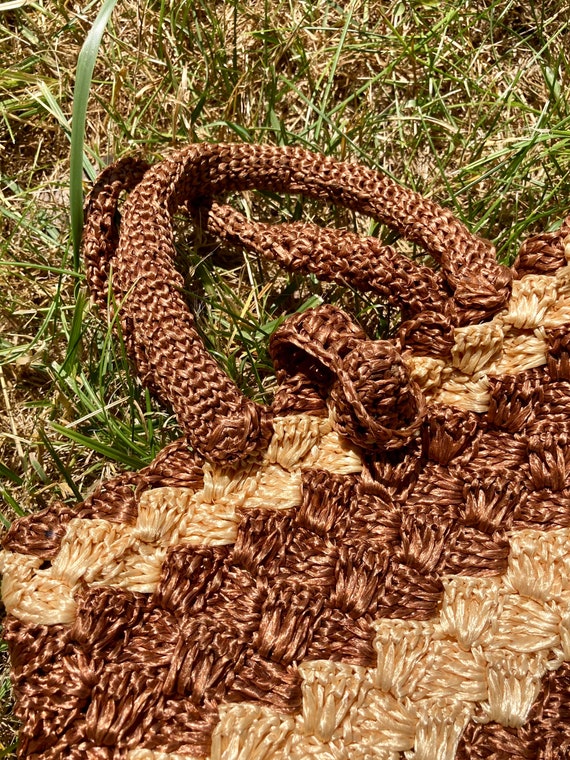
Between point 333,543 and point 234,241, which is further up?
point 234,241

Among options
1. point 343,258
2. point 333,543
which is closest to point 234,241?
point 343,258

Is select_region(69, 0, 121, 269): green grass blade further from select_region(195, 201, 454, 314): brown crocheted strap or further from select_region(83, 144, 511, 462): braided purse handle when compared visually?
select_region(195, 201, 454, 314): brown crocheted strap

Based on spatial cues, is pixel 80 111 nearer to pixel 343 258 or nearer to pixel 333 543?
pixel 343 258

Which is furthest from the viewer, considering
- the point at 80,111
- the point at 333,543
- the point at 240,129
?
the point at 240,129

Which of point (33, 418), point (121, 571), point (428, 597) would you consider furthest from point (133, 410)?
point (428, 597)

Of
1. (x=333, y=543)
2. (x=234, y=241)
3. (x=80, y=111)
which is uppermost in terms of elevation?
(x=80, y=111)

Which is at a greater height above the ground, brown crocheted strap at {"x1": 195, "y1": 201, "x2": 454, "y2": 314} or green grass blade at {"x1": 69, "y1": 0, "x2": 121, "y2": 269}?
green grass blade at {"x1": 69, "y1": 0, "x2": 121, "y2": 269}

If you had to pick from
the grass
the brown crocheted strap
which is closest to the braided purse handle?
the brown crocheted strap
